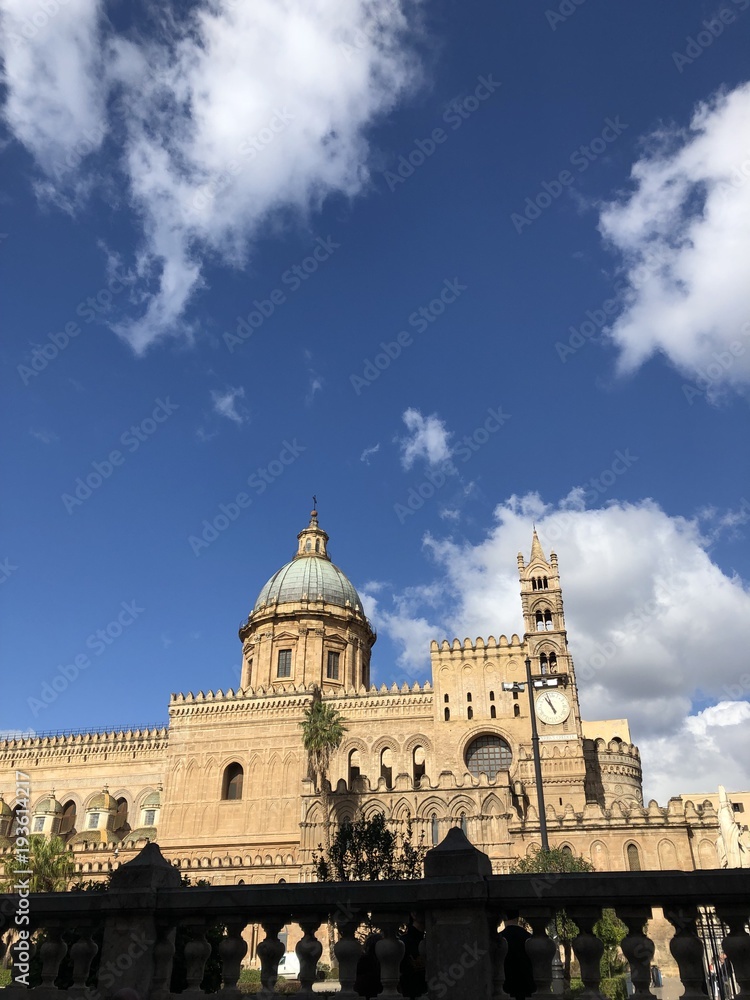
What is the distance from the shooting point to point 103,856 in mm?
48031

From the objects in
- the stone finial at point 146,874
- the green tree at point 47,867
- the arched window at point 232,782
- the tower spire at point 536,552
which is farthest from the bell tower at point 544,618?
the stone finial at point 146,874

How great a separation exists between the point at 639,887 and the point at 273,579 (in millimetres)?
57463

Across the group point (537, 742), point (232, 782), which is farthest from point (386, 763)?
point (537, 742)

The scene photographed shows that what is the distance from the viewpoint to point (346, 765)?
49594mm

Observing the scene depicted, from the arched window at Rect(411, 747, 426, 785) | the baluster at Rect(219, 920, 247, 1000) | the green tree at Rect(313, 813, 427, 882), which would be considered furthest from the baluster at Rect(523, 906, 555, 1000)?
the arched window at Rect(411, 747, 426, 785)

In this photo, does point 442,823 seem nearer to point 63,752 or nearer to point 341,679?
point 341,679

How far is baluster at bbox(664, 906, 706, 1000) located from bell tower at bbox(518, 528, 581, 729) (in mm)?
40633

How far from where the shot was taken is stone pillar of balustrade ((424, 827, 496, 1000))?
229 inches

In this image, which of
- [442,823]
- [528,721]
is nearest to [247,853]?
[442,823]

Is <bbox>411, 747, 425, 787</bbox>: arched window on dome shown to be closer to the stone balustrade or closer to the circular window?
the circular window

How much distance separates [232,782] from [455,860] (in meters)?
47.9

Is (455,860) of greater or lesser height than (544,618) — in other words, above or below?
below

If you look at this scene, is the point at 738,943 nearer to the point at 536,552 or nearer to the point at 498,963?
the point at 498,963

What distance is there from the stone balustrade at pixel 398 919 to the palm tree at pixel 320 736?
135ft
